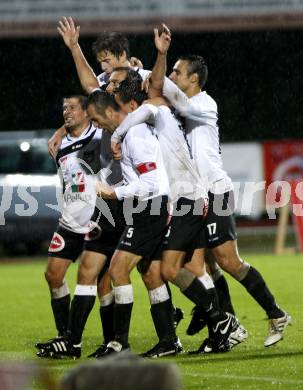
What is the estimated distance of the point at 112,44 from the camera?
29.2ft

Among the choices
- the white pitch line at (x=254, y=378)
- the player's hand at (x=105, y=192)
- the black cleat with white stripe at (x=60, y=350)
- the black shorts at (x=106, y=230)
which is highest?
the player's hand at (x=105, y=192)

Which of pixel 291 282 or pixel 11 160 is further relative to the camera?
pixel 11 160

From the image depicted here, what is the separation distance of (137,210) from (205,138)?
2.77 ft

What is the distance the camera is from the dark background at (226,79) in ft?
88.7

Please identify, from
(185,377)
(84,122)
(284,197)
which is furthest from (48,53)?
A: (185,377)

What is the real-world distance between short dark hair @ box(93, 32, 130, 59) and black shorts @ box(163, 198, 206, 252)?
4.39 ft

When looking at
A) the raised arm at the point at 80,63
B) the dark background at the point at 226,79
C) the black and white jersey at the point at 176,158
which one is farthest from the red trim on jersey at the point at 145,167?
the dark background at the point at 226,79

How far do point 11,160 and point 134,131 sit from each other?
1352 centimetres

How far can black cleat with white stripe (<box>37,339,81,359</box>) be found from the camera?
8328 mm

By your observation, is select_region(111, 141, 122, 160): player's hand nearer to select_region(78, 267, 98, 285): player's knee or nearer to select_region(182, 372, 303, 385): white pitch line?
select_region(78, 267, 98, 285): player's knee

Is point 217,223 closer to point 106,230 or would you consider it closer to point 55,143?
point 106,230

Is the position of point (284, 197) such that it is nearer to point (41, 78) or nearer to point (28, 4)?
point (28, 4)

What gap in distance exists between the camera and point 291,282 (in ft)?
45.8

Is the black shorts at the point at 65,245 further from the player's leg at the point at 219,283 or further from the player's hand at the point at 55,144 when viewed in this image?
the player's leg at the point at 219,283
